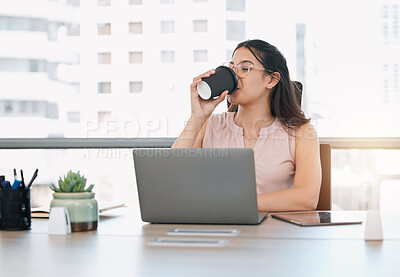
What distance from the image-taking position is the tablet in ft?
4.68

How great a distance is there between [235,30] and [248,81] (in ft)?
3.81

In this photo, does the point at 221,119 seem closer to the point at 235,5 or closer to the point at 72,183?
the point at 72,183

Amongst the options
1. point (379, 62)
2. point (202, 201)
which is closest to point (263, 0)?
point (379, 62)

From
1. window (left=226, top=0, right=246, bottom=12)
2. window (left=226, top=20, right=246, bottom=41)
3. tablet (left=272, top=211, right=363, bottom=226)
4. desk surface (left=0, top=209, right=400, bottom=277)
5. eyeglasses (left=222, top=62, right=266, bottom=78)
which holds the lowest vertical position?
tablet (left=272, top=211, right=363, bottom=226)

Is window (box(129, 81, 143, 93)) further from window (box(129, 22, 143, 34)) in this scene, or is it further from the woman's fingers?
the woman's fingers

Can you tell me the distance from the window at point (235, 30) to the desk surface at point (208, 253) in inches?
79.5

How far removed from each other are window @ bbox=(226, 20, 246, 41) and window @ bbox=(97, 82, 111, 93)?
797 mm

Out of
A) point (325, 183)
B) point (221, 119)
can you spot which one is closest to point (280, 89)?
point (221, 119)

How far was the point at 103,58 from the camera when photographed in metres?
3.35

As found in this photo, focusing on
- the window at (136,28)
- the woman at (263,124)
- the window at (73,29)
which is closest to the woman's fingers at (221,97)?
the woman at (263,124)

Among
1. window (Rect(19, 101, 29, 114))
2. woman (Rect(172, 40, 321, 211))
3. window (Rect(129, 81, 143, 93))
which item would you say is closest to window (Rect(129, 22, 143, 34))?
window (Rect(129, 81, 143, 93))

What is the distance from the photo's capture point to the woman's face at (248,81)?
2148 mm

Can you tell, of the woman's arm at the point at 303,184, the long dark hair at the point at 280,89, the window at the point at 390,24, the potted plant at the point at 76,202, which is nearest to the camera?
the potted plant at the point at 76,202

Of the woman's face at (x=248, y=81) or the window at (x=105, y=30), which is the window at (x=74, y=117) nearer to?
the window at (x=105, y=30)
